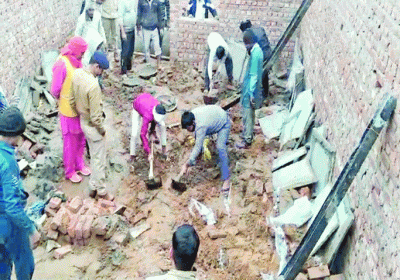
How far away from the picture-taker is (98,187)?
551 centimetres

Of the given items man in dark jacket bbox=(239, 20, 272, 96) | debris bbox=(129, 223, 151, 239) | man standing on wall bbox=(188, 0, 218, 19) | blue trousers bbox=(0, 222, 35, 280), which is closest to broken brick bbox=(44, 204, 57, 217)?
debris bbox=(129, 223, 151, 239)

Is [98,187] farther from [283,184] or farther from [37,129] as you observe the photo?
[283,184]

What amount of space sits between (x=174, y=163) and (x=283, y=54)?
4.15 m

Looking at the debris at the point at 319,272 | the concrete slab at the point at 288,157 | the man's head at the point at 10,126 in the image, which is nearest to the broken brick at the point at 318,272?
the debris at the point at 319,272

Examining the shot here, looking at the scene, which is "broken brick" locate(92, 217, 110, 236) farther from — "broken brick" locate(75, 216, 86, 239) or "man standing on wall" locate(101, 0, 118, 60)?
"man standing on wall" locate(101, 0, 118, 60)

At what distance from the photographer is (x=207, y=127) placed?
17.3 feet

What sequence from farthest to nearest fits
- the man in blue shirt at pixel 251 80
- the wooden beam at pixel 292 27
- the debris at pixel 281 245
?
the wooden beam at pixel 292 27 → the man in blue shirt at pixel 251 80 → the debris at pixel 281 245

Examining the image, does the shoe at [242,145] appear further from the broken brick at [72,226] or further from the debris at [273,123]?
the broken brick at [72,226]

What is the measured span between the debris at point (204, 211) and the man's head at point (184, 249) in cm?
255

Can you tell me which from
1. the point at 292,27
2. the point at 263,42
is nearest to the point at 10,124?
the point at 263,42

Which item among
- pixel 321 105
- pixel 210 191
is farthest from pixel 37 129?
pixel 321 105

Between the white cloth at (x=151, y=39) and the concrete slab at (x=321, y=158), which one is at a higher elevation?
the white cloth at (x=151, y=39)

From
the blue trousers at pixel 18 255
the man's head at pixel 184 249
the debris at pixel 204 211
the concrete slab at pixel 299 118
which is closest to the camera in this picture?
the man's head at pixel 184 249

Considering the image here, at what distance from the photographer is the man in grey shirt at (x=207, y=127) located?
5117 millimetres
